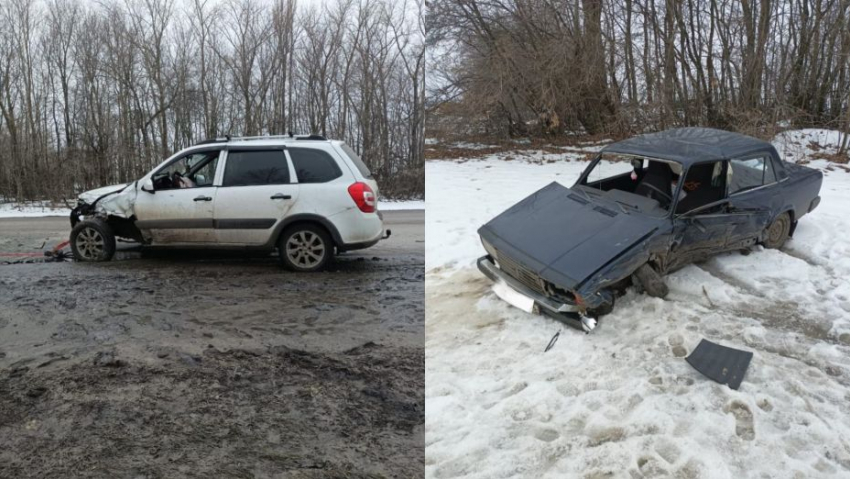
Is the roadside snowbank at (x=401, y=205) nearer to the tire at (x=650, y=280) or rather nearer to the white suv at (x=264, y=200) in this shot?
the white suv at (x=264, y=200)

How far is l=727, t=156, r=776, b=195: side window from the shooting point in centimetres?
575

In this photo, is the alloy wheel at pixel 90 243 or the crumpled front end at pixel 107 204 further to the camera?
the alloy wheel at pixel 90 243

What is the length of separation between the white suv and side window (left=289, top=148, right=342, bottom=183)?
1cm

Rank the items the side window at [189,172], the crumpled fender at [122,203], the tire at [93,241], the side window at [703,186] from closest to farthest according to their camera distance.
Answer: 1. the side window at [703,186]
2. the side window at [189,172]
3. the crumpled fender at [122,203]
4. the tire at [93,241]

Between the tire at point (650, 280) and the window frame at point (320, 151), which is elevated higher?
the window frame at point (320, 151)

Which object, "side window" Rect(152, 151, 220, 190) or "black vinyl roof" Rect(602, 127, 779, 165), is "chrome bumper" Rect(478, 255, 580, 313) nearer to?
"black vinyl roof" Rect(602, 127, 779, 165)

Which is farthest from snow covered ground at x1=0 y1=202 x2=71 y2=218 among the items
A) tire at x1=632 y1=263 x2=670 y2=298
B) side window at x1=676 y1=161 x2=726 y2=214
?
side window at x1=676 y1=161 x2=726 y2=214

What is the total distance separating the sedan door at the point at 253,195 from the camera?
6297mm

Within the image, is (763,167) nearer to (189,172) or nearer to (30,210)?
(189,172)

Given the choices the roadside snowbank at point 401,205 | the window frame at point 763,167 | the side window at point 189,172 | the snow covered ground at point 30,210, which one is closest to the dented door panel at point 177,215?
the side window at point 189,172

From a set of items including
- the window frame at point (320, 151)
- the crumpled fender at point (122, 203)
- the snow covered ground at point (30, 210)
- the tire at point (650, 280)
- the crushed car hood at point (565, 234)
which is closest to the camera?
the crushed car hood at point (565, 234)

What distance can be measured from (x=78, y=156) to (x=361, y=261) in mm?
14860

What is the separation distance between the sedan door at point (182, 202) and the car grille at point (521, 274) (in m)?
3.25

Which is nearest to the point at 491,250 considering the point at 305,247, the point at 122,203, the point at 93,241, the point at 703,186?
the point at 703,186
